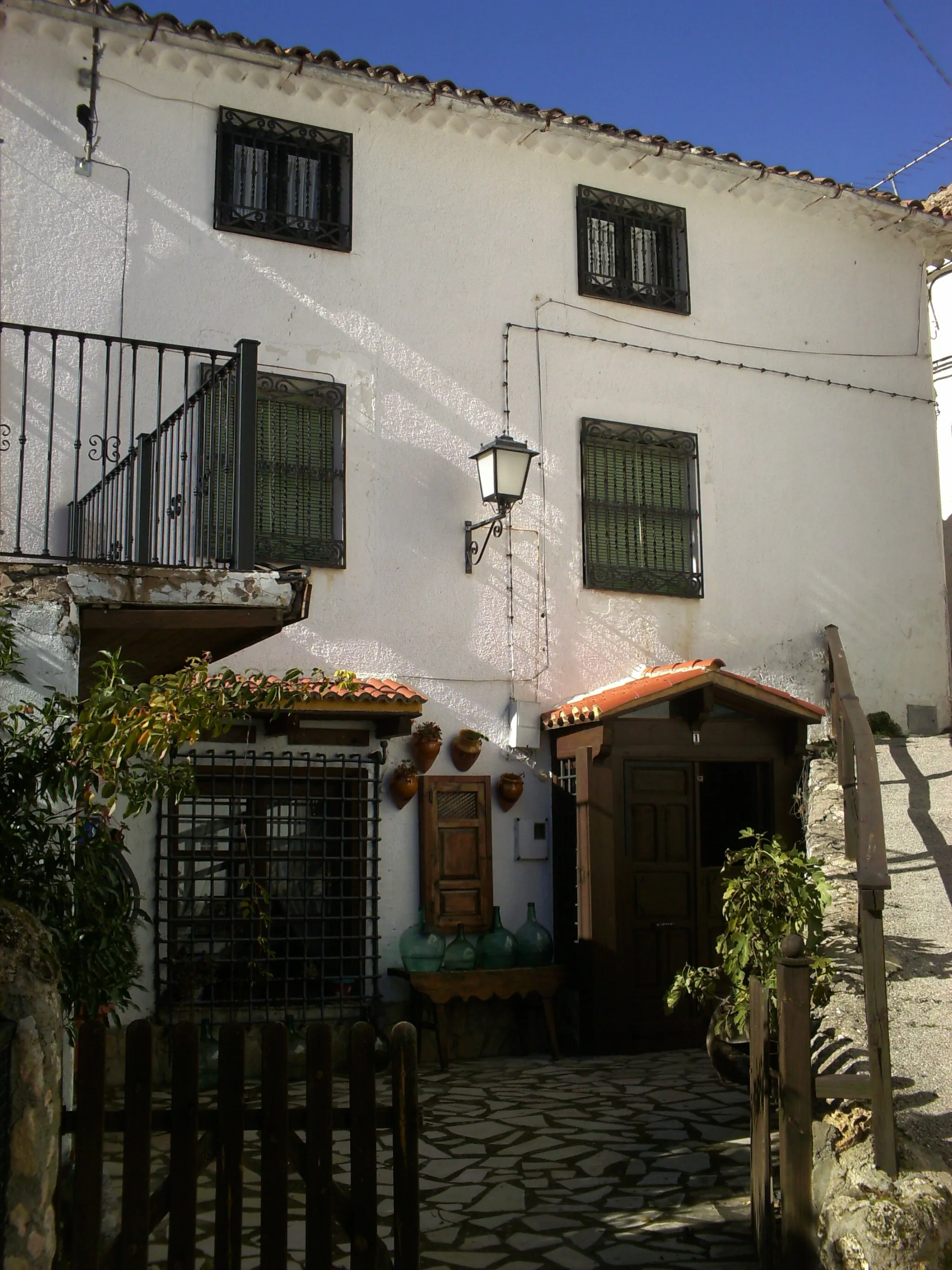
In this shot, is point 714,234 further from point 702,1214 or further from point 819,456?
point 702,1214

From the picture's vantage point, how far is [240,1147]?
3887 millimetres

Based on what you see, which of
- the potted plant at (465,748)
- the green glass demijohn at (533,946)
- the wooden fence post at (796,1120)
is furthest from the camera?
the potted plant at (465,748)

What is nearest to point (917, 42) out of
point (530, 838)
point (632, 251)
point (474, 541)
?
point (632, 251)

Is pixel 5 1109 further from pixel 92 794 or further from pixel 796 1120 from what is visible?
pixel 796 1120

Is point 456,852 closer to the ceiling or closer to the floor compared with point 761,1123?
closer to the ceiling

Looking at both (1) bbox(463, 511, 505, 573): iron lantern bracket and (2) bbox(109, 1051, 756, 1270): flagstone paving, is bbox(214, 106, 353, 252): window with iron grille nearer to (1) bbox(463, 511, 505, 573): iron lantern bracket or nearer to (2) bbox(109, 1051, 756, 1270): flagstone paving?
(1) bbox(463, 511, 505, 573): iron lantern bracket

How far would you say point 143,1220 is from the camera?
3723 millimetres

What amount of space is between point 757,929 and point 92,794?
3.29 metres

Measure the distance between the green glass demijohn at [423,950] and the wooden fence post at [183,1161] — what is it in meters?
5.42

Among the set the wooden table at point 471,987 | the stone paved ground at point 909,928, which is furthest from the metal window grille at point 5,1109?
the wooden table at point 471,987

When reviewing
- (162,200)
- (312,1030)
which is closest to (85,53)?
(162,200)

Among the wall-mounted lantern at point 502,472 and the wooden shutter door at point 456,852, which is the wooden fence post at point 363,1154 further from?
the wall-mounted lantern at point 502,472

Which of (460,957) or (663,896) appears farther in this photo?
(663,896)

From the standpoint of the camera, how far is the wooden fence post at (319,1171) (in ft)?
12.6
